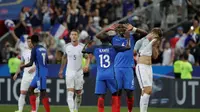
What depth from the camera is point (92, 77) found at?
30.3m

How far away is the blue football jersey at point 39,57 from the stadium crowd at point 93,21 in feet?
27.9

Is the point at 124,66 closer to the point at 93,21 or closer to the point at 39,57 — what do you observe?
the point at 39,57

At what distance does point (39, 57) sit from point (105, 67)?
338 centimetres

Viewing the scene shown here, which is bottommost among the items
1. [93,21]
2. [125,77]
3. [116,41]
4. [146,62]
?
[125,77]

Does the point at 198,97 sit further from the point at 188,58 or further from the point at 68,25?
the point at 68,25

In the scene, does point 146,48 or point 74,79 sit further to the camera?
point 74,79

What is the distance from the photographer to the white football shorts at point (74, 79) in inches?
942

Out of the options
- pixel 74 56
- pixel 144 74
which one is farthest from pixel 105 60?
pixel 74 56

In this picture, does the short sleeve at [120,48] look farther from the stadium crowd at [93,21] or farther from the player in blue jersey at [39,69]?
the stadium crowd at [93,21]

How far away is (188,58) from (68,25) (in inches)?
231

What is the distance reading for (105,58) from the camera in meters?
20.7

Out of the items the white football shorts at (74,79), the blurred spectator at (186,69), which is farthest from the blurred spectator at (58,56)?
the white football shorts at (74,79)

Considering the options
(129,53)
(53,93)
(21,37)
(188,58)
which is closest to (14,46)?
(21,37)

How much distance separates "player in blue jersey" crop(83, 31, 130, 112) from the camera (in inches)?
815
